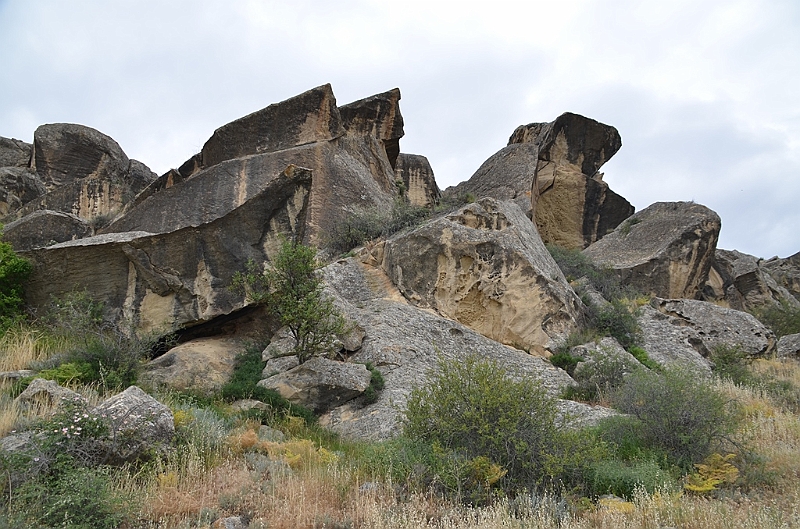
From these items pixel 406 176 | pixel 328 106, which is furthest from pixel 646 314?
pixel 406 176

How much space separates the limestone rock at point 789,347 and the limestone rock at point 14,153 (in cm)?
2592

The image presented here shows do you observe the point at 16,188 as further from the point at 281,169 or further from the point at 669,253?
the point at 669,253

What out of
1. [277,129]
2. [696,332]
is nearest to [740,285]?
[696,332]

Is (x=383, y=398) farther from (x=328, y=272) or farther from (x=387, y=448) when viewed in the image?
(x=328, y=272)

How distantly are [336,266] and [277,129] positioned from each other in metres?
5.81

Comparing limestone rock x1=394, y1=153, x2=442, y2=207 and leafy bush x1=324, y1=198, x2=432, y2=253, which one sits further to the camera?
limestone rock x1=394, y1=153, x2=442, y2=207

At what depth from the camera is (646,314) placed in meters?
16.1

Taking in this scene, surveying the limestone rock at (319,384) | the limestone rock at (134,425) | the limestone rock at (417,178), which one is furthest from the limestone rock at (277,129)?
the limestone rock at (134,425)

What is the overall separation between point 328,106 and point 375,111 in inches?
168

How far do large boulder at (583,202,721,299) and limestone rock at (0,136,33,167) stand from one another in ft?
70.8

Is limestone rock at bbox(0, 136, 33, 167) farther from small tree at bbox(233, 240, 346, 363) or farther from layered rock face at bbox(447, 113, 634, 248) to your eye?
small tree at bbox(233, 240, 346, 363)

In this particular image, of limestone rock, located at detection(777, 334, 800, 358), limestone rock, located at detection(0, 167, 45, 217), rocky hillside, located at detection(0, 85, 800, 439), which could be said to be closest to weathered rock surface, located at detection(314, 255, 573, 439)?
rocky hillside, located at detection(0, 85, 800, 439)

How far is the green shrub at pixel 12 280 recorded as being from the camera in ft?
39.5

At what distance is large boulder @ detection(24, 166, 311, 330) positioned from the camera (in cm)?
1223
